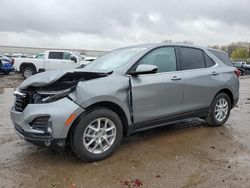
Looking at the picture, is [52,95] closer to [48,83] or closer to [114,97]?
[48,83]

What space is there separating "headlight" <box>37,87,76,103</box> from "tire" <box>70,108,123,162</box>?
392 millimetres

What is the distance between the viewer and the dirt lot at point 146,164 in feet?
11.3

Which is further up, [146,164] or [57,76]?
[57,76]

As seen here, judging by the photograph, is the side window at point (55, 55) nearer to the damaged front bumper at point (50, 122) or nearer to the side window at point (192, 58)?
the side window at point (192, 58)

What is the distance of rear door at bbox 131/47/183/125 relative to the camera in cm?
435

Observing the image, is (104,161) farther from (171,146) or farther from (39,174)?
(171,146)

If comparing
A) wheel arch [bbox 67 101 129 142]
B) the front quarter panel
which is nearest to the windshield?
the front quarter panel

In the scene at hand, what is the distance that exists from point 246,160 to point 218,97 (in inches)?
73.5

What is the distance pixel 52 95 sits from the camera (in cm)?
376

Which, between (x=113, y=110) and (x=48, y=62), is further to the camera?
(x=48, y=62)

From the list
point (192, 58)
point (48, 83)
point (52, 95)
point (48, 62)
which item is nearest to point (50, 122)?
point (52, 95)

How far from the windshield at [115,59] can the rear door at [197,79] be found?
0.97 metres

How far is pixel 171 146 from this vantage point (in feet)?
15.4

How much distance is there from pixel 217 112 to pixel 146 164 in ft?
8.53
